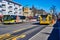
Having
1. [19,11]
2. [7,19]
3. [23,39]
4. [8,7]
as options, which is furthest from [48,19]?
[19,11]

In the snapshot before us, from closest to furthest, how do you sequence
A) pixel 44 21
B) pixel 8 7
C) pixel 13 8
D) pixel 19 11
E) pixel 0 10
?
pixel 44 21 < pixel 0 10 < pixel 8 7 < pixel 13 8 < pixel 19 11

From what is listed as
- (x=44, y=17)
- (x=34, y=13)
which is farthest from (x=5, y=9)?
(x=44, y=17)

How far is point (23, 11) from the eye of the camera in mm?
156250

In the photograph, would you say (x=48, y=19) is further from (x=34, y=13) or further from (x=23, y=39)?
(x=34, y=13)

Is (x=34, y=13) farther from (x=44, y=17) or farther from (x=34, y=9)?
(x=44, y=17)

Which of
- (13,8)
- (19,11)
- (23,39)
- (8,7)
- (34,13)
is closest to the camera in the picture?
(23,39)

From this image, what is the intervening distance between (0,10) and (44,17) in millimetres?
69077

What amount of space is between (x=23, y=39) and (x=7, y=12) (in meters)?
105

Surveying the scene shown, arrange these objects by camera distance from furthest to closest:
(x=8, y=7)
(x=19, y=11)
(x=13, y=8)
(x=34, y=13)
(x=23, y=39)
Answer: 1. (x=34, y=13)
2. (x=19, y=11)
3. (x=13, y=8)
4. (x=8, y=7)
5. (x=23, y=39)

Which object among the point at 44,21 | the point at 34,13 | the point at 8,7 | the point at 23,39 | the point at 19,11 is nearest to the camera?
the point at 23,39

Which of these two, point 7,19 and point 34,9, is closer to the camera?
point 7,19

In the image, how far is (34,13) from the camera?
17862 cm

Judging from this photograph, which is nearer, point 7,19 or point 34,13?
point 7,19

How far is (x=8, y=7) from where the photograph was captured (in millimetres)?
125188
